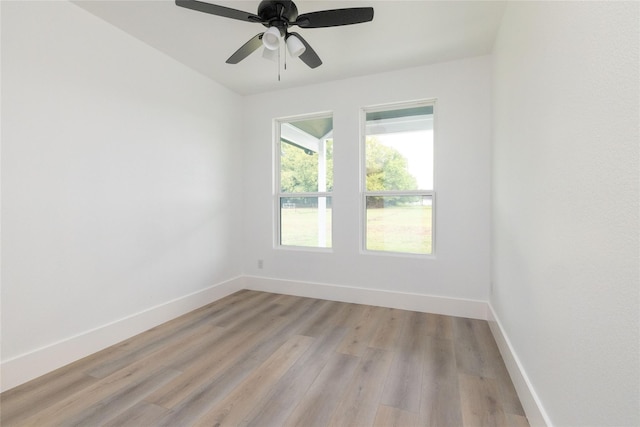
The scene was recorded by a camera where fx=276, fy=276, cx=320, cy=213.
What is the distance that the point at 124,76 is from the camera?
2.56 m

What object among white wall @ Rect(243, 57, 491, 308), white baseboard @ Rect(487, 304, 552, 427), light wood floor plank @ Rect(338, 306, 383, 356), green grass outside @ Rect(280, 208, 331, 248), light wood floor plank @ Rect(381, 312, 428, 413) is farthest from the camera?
green grass outside @ Rect(280, 208, 331, 248)

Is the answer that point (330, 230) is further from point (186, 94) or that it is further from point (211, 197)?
point (186, 94)

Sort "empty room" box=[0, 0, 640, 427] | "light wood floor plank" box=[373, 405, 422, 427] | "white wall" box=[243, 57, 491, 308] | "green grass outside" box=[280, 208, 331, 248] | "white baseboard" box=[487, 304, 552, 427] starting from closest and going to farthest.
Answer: "empty room" box=[0, 0, 640, 427] < "white baseboard" box=[487, 304, 552, 427] < "light wood floor plank" box=[373, 405, 422, 427] < "white wall" box=[243, 57, 491, 308] < "green grass outside" box=[280, 208, 331, 248]

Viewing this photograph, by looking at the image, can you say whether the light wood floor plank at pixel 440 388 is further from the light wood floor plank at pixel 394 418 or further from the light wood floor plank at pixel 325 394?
the light wood floor plank at pixel 325 394

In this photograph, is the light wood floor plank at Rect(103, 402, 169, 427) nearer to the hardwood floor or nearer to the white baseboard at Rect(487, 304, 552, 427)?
the hardwood floor

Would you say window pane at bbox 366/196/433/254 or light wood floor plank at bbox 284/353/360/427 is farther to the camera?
window pane at bbox 366/196/433/254

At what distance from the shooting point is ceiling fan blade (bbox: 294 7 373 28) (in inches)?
71.4

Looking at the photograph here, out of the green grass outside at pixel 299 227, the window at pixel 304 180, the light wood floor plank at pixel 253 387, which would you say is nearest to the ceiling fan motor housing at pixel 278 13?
the window at pixel 304 180

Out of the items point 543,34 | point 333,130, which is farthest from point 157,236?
point 543,34

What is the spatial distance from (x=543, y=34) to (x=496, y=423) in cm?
208

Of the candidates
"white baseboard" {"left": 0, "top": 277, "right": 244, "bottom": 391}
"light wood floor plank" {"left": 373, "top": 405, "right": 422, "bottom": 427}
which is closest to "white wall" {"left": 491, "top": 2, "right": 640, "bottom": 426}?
"light wood floor plank" {"left": 373, "top": 405, "right": 422, "bottom": 427}

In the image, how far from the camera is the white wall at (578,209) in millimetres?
781

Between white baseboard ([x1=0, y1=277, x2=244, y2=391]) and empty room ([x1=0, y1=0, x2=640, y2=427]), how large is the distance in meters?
0.01

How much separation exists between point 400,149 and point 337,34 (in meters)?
1.48
